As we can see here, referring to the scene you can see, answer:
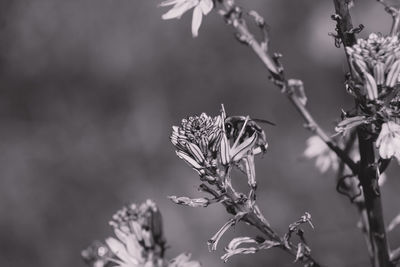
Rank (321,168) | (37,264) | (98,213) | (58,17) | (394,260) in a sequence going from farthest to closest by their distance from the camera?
(58,17), (98,213), (37,264), (321,168), (394,260)

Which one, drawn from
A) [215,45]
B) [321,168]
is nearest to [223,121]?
[321,168]

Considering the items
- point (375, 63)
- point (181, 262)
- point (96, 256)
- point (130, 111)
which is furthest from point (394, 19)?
point (130, 111)

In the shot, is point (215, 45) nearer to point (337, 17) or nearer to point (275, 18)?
point (275, 18)

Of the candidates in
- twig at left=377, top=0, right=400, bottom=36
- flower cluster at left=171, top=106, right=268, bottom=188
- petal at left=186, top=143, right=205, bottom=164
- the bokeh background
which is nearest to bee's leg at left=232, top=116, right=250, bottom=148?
flower cluster at left=171, top=106, right=268, bottom=188

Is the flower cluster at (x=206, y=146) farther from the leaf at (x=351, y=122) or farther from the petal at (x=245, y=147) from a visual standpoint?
the leaf at (x=351, y=122)

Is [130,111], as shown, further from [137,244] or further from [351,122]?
[351,122]

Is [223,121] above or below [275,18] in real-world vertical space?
below

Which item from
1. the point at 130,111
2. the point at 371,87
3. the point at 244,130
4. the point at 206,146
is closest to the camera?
the point at 371,87
